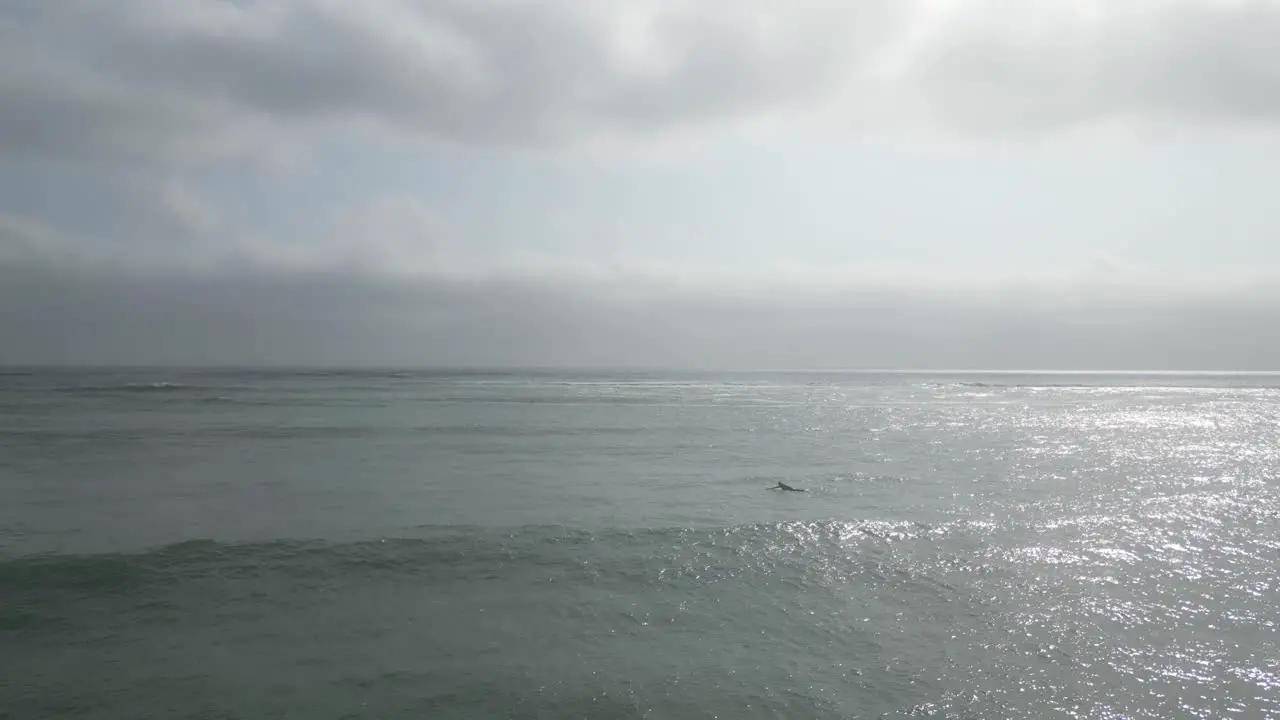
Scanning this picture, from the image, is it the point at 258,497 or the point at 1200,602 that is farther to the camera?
the point at 258,497

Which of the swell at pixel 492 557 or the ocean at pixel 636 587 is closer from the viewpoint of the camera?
the ocean at pixel 636 587

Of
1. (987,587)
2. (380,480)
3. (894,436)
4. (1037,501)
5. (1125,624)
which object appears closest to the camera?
(1125,624)

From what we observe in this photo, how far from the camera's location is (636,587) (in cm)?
1834

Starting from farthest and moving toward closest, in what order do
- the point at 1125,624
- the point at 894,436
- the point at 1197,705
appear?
the point at 894,436
the point at 1125,624
the point at 1197,705

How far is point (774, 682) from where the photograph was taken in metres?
13.1

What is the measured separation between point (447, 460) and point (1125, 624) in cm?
3291

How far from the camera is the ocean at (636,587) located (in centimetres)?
1269

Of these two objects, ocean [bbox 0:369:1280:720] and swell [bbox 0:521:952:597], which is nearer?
ocean [bbox 0:369:1280:720]

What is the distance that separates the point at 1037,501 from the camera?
95.7ft

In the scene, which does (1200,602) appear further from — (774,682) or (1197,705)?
(774,682)

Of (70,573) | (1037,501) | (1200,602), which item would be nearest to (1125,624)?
(1200,602)

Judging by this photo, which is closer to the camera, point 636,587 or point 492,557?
point 636,587

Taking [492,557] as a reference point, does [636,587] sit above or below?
above

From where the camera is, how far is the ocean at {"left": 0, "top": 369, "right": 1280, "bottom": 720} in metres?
12.7
